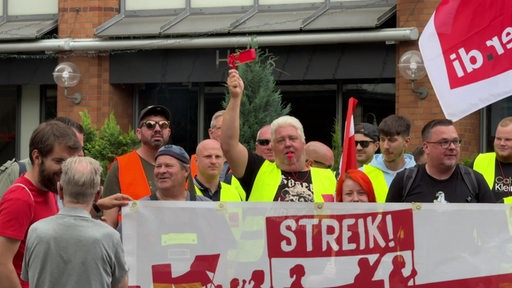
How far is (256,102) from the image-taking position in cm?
1388

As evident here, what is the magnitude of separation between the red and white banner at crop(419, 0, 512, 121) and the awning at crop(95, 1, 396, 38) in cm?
711

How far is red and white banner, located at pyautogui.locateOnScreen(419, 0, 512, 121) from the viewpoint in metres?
6.78

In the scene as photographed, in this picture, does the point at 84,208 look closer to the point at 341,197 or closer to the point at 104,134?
the point at 341,197

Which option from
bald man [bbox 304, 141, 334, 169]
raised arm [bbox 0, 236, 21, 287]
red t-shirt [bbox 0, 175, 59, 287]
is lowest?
raised arm [bbox 0, 236, 21, 287]

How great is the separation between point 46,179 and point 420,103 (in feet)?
30.8

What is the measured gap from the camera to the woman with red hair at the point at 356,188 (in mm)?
6184

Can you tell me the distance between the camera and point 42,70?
16719 mm

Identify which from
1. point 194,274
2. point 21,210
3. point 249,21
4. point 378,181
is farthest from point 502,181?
point 249,21

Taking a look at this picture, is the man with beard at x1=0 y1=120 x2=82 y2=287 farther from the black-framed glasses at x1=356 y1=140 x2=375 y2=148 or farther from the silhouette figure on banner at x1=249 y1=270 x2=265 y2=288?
the black-framed glasses at x1=356 y1=140 x2=375 y2=148

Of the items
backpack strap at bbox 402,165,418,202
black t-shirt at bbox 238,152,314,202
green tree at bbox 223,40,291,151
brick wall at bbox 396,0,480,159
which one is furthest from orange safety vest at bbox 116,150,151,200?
brick wall at bbox 396,0,480,159

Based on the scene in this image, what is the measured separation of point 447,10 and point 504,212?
1.73 meters

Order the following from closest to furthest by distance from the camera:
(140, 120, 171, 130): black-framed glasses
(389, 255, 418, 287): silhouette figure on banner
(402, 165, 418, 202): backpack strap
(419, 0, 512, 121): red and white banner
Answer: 1. (389, 255, 418, 287): silhouette figure on banner
2. (402, 165, 418, 202): backpack strap
3. (419, 0, 512, 121): red and white banner
4. (140, 120, 171, 130): black-framed glasses

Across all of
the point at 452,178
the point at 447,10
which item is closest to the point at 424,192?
the point at 452,178

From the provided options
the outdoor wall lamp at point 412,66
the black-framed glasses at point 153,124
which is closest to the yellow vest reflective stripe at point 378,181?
the black-framed glasses at point 153,124
